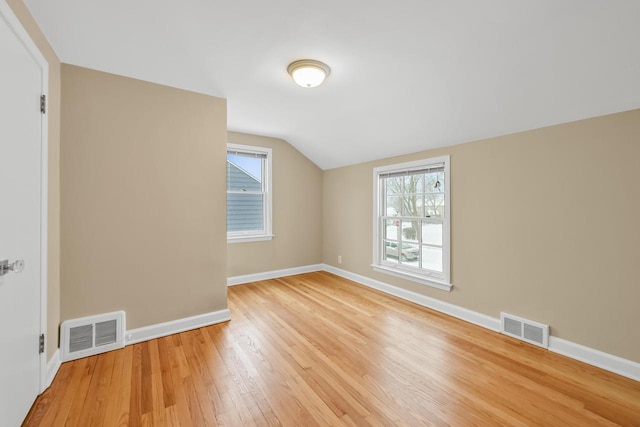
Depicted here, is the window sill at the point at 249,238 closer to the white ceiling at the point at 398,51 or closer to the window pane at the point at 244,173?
the window pane at the point at 244,173

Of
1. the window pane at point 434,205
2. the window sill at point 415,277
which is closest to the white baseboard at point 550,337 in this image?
the window sill at point 415,277

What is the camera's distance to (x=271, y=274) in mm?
4766

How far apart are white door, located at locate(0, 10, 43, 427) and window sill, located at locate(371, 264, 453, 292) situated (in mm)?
3630

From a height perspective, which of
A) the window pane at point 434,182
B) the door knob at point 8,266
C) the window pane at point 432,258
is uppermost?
the window pane at point 434,182

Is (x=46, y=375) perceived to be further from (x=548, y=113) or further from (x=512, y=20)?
(x=548, y=113)

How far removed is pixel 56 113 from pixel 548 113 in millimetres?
4066

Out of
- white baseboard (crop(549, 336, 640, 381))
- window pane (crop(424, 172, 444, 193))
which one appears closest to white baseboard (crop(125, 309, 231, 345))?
window pane (crop(424, 172, 444, 193))

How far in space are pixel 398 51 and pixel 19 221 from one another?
2.72 meters

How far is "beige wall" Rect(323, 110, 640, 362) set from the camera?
211 centimetres

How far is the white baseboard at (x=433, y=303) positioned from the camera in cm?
290

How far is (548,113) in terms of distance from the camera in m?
2.37

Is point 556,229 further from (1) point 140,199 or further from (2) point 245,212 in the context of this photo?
(2) point 245,212

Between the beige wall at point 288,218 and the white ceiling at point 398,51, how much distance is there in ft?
5.85

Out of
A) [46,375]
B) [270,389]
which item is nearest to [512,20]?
[270,389]
